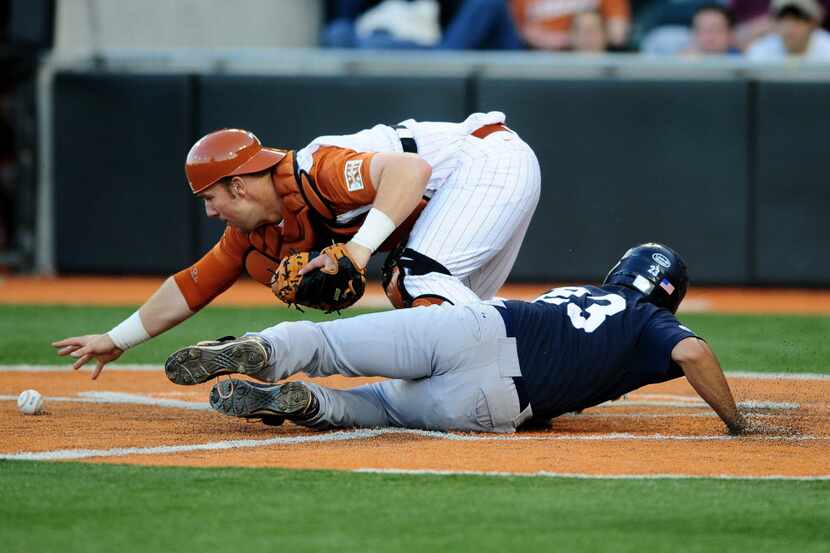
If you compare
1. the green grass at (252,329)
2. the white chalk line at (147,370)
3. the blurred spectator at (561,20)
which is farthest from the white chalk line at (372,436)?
the blurred spectator at (561,20)

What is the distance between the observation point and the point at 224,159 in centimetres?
515

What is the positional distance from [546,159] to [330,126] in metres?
1.79

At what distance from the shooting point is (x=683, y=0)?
12586 mm

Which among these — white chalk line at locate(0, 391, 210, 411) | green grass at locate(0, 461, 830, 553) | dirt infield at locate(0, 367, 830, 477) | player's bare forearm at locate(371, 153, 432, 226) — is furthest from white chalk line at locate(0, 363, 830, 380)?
green grass at locate(0, 461, 830, 553)

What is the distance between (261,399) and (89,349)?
40.6 inches

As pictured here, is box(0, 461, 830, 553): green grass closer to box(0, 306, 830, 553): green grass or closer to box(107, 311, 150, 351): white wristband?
box(0, 306, 830, 553): green grass

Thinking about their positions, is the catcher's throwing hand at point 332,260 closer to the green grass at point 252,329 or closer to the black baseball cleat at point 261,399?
the black baseball cleat at point 261,399

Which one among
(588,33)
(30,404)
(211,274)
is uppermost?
(588,33)

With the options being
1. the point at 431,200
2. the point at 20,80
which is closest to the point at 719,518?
the point at 431,200

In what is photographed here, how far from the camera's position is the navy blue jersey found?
482 centimetres

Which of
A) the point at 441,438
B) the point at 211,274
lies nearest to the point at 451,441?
the point at 441,438

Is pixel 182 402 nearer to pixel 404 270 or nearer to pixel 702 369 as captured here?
pixel 404 270

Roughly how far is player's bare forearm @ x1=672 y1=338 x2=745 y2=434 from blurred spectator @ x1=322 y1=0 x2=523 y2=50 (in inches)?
313

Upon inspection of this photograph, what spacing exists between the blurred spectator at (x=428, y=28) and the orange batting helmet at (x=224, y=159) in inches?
287
